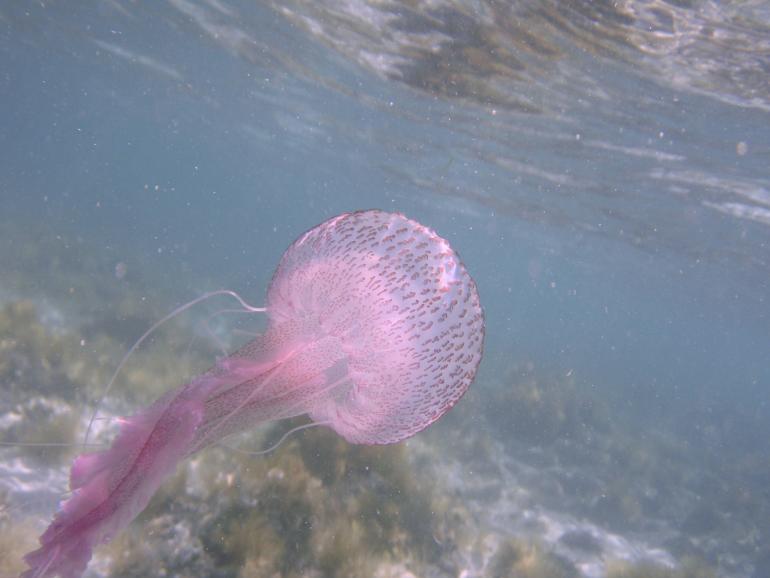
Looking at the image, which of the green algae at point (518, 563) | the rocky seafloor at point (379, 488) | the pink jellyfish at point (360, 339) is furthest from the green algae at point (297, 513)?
the pink jellyfish at point (360, 339)

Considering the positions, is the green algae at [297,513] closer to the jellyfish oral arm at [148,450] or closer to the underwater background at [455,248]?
the underwater background at [455,248]

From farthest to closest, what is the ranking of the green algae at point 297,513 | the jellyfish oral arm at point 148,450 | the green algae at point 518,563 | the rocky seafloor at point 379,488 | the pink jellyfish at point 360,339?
1. the green algae at point 518,563
2. the rocky seafloor at point 379,488
3. the green algae at point 297,513
4. the pink jellyfish at point 360,339
5. the jellyfish oral arm at point 148,450

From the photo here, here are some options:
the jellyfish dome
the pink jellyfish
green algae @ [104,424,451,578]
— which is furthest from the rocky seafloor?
the jellyfish dome

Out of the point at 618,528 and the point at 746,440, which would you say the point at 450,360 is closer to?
the point at 618,528

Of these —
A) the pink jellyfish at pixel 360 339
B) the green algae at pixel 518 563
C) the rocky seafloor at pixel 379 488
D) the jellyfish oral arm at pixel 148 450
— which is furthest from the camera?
the green algae at pixel 518 563

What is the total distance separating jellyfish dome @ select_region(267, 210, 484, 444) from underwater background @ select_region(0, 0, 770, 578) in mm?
607

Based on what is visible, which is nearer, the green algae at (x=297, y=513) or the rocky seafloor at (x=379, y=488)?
the green algae at (x=297, y=513)

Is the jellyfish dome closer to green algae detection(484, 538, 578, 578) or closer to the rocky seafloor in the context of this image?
the rocky seafloor

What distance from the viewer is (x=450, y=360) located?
2.56 metres

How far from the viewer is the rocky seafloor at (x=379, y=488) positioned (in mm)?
3963

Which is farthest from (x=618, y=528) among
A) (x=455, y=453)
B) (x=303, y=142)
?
(x=303, y=142)

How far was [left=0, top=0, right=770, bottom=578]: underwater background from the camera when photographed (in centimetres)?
447

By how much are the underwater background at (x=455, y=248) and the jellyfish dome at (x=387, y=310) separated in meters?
0.61

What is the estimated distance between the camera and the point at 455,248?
7.98m
